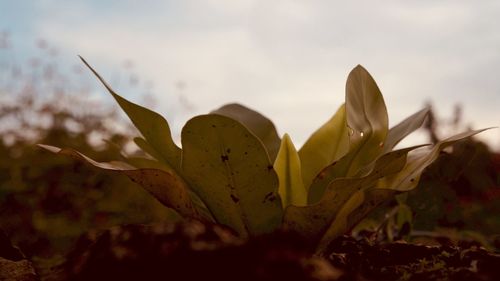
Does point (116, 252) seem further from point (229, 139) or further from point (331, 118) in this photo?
point (331, 118)

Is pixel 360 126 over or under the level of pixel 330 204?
over

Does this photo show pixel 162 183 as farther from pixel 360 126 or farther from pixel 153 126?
pixel 360 126

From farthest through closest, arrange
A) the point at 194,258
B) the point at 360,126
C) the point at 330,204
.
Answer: the point at 360,126
the point at 330,204
the point at 194,258

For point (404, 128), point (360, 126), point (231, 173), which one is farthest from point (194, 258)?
point (404, 128)

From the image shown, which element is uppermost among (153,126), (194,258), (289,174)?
(153,126)

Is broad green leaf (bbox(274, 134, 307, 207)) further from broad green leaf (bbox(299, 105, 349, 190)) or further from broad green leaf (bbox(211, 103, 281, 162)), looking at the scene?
broad green leaf (bbox(211, 103, 281, 162))

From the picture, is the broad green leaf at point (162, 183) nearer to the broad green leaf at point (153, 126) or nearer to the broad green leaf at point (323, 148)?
the broad green leaf at point (153, 126)
